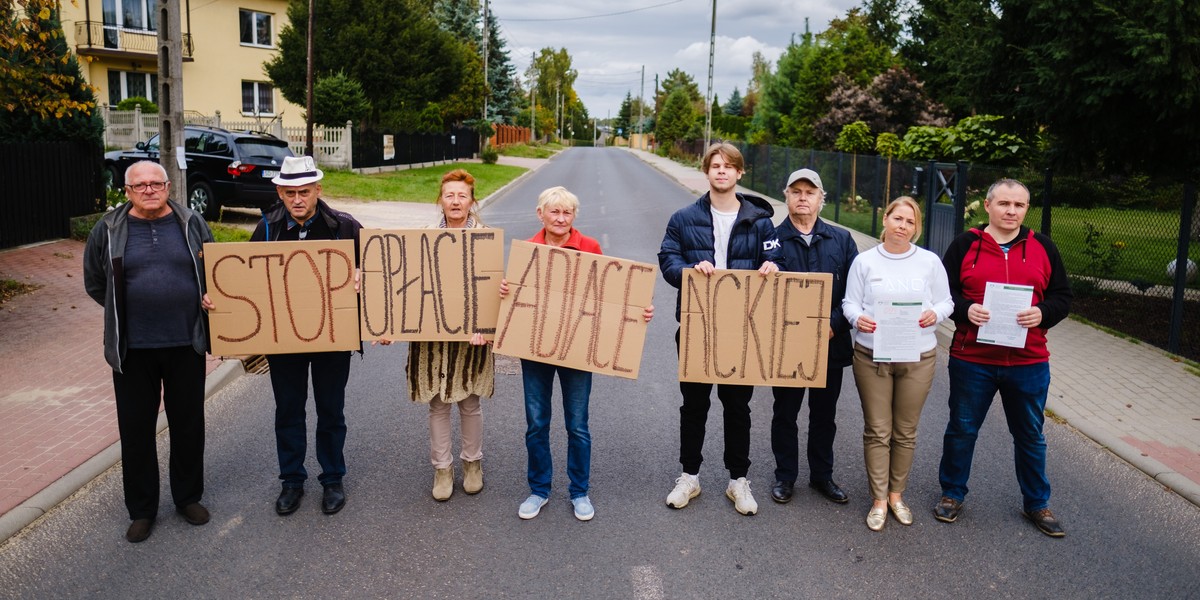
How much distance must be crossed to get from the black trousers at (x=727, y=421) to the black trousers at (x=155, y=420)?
262cm

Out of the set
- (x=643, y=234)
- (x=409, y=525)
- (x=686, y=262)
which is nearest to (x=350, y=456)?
(x=409, y=525)

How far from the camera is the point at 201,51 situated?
37.6 m

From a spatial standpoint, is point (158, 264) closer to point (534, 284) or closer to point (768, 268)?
point (534, 284)

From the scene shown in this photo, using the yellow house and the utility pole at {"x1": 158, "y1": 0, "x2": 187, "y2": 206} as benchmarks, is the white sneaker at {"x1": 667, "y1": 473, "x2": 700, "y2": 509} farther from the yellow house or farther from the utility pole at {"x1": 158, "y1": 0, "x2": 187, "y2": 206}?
the yellow house

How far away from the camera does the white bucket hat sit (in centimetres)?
467

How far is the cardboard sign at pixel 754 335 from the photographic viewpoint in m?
4.79

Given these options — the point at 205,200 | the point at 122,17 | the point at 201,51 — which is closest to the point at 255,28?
the point at 201,51

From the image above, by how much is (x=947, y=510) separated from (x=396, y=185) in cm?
2499

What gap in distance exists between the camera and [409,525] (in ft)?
15.5

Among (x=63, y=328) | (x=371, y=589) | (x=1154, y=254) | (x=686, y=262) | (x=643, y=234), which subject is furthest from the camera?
(x=643, y=234)

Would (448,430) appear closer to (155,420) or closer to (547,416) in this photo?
(547,416)

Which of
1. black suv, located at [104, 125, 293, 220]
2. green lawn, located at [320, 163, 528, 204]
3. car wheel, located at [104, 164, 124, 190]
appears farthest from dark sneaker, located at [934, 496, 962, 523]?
green lawn, located at [320, 163, 528, 204]

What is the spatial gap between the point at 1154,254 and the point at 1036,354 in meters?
7.39

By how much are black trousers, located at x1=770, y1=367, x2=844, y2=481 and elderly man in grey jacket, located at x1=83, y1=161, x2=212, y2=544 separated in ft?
A: 10.3
